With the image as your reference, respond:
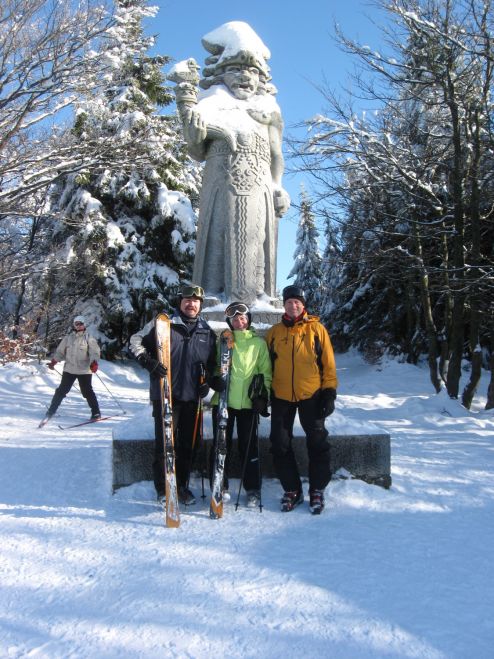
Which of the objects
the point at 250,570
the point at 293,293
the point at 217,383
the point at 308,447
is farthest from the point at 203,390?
A: the point at 250,570

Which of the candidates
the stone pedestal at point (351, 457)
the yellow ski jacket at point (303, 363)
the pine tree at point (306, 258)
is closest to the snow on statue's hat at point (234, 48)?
the yellow ski jacket at point (303, 363)

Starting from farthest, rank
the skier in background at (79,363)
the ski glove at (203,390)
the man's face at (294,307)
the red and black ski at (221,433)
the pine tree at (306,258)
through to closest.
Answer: the pine tree at (306,258) < the skier in background at (79,363) < the man's face at (294,307) < the ski glove at (203,390) < the red and black ski at (221,433)

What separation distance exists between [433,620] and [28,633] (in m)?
1.84

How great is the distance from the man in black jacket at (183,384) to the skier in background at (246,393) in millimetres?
179

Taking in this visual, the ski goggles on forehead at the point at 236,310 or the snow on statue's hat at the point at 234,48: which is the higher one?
the snow on statue's hat at the point at 234,48

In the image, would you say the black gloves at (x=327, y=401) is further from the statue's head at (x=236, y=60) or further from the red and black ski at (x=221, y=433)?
the statue's head at (x=236, y=60)

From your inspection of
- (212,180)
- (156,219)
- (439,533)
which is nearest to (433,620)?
(439,533)

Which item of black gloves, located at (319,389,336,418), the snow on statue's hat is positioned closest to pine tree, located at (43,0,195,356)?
the snow on statue's hat

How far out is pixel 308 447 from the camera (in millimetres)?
4102

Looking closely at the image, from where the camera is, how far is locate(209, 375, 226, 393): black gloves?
157 inches

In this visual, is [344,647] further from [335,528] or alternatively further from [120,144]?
[120,144]

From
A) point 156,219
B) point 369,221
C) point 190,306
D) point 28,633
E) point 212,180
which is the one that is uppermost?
point 156,219

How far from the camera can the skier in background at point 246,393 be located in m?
4.07

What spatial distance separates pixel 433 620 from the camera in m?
2.44
